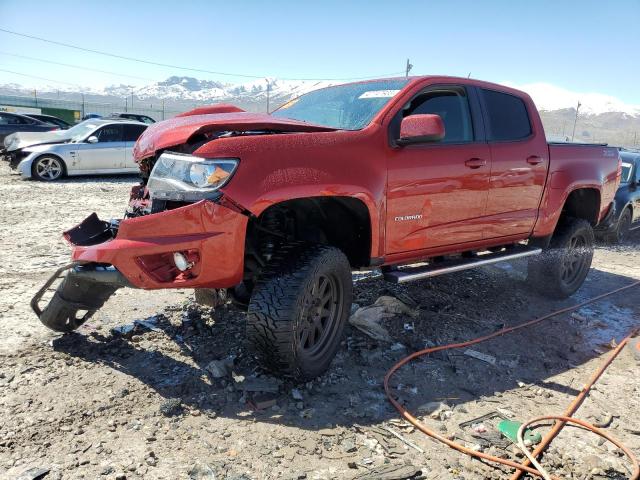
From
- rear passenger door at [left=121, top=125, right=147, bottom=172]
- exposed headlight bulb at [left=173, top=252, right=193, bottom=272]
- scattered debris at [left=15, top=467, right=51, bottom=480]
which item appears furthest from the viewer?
rear passenger door at [left=121, top=125, right=147, bottom=172]

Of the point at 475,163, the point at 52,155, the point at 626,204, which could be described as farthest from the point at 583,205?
the point at 52,155

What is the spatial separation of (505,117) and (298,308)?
2925 millimetres

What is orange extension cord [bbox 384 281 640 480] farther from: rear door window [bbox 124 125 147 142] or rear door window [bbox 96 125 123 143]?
rear door window [bbox 96 125 123 143]

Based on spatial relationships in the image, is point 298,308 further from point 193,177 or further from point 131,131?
point 131,131

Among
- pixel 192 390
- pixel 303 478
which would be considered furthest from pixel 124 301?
pixel 303 478

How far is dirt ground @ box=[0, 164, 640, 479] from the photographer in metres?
2.43

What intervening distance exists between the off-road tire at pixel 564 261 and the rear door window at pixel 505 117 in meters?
1.35

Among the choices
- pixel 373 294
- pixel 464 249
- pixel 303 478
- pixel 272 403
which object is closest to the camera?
pixel 303 478

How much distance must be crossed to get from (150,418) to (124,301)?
1.93 m

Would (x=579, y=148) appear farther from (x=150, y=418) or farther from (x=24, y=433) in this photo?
(x=24, y=433)

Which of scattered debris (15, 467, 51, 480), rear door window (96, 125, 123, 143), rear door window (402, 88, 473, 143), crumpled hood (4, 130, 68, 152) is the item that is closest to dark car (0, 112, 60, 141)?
crumpled hood (4, 130, 68, 152)

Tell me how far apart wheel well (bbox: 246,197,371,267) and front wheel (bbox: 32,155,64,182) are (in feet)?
32.4

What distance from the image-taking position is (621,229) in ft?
29.4

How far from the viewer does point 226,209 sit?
266cm
